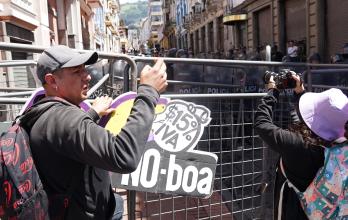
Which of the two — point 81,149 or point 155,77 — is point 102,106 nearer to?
point 155,77

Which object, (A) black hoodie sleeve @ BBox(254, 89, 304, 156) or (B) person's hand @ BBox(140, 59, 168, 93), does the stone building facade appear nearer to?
(A) black hoodie sleeve @ BBox(254, 89, 304, 156)

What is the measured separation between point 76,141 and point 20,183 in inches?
10.5

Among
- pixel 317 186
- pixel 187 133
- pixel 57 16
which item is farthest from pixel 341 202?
pixel 57 16

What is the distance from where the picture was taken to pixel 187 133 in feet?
8.89

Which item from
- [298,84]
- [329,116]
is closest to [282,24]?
[298,84]

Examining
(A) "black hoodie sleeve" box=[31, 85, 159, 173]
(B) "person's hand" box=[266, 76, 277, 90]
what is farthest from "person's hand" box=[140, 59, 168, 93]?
(B) "person's hand" box=[266, 76, 277, 90]

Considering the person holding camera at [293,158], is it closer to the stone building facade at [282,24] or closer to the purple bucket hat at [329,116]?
the purple bucket hat at [329,116]

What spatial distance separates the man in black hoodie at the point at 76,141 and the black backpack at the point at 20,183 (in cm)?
5

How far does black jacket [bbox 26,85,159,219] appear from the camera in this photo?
163 centimetres

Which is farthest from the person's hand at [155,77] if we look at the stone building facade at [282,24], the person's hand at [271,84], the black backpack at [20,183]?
the stone building facade at [282,24]

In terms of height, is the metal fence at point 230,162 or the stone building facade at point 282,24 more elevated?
the stone building facade at point 282,24

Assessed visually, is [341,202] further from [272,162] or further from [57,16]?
[57,16]

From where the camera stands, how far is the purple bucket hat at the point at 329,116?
6.99ft

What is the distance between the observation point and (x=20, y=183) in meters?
1.60
